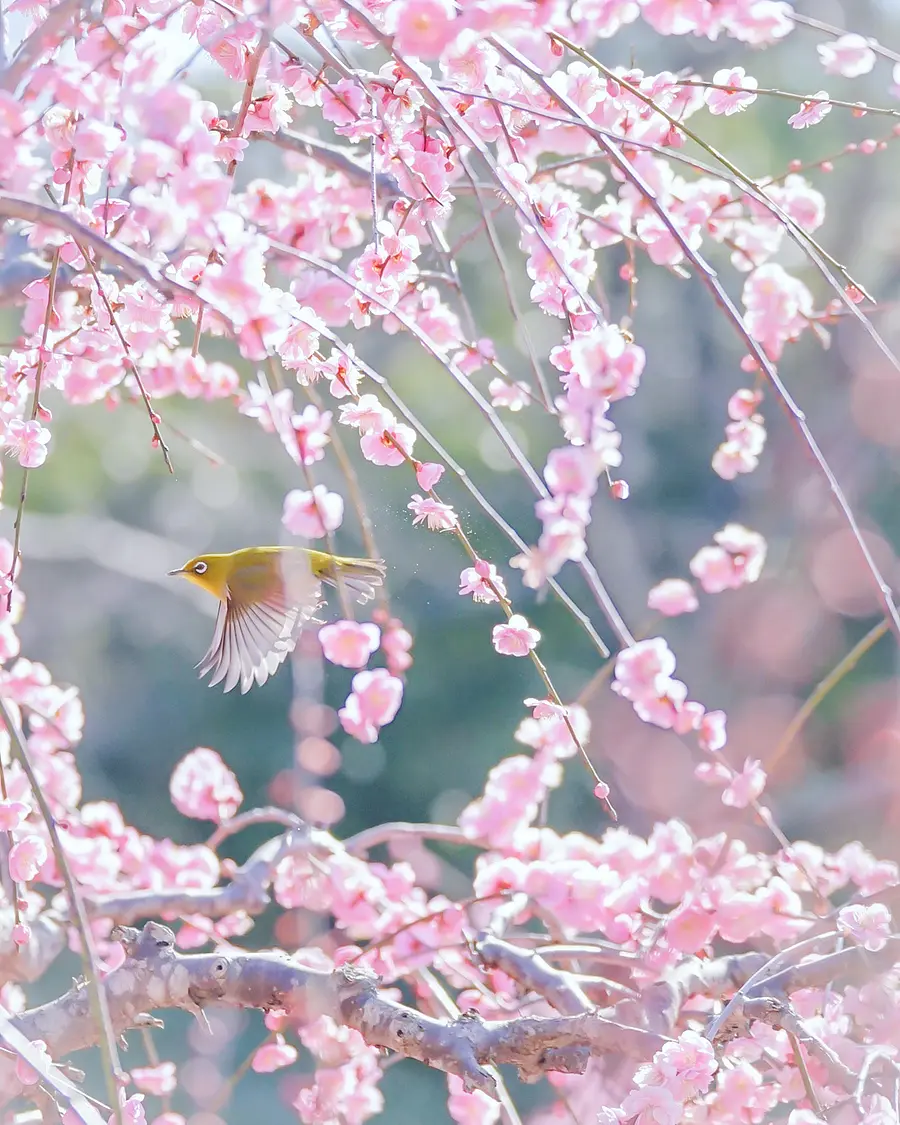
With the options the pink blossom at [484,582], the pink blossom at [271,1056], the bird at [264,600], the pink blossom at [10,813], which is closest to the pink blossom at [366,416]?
the pink blossom at [484,582]

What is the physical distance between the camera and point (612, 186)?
435cm

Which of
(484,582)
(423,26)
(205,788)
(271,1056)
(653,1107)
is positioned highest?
(423,26)

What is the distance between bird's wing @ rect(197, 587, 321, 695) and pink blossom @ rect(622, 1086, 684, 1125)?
0.59 metres

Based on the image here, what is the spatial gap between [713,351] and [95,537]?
111 inches

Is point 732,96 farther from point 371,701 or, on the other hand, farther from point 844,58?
point 371,701

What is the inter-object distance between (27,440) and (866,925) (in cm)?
86

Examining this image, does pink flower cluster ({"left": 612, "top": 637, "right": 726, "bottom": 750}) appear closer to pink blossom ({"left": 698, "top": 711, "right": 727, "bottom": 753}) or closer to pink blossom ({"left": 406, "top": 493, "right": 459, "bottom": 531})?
pink blossom ({"left": 698, "top": 711, "right": 727, "bottom": 753})

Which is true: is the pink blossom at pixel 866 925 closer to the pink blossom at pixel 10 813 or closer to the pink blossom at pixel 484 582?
the pink blossom at pixel 484 582

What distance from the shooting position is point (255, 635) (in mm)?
1351

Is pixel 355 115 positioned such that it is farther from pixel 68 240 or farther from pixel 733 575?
pixel 733 575

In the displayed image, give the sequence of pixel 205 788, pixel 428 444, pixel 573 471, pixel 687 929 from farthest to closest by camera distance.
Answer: pixel 205 788 < pixel 687 929 < pixel 428 444 < pixel 573 471

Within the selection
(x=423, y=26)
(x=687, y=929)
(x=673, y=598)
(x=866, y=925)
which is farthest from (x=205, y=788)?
(x=423, y=26)

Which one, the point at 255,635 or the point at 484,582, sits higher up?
the point at 484,582

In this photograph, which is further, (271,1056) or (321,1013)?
(271,1056)
